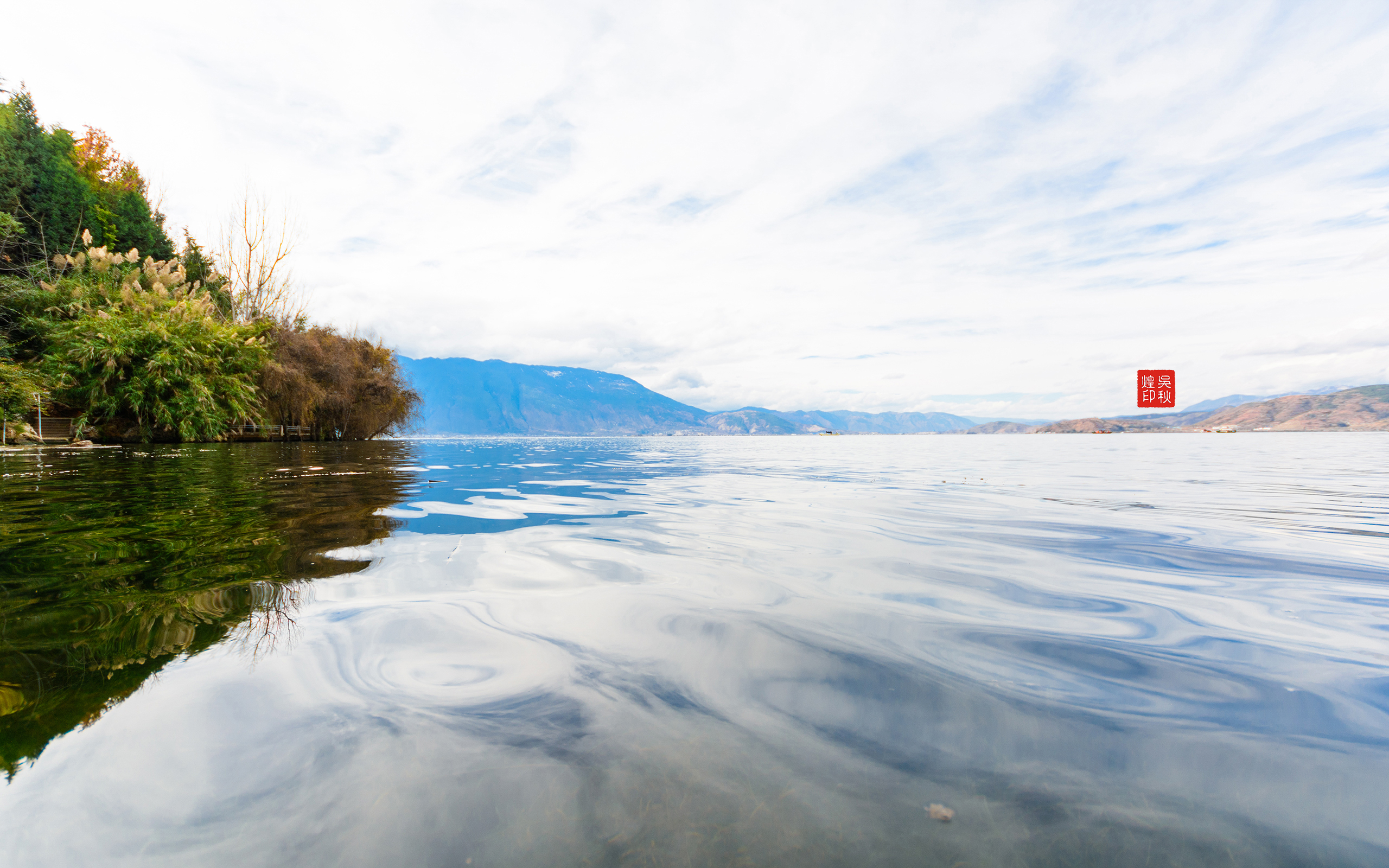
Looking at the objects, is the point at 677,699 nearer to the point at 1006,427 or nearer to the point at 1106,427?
the point at 1106,427

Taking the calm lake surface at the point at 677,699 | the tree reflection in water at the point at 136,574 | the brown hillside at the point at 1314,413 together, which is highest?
the brown hillside at the point at 1314,413

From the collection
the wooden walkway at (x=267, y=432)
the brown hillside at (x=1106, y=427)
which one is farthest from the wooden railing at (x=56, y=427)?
the brown hillside at (x=1106, y=427)

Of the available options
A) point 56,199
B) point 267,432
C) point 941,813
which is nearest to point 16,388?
point 267,432

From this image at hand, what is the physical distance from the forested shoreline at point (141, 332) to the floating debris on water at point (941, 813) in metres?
22.4

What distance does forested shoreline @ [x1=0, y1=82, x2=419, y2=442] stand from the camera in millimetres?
16453

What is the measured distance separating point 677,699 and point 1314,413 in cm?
18697

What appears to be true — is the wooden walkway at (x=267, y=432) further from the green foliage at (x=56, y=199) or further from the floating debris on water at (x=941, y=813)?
the floating debris on water at (x=941, y=813)

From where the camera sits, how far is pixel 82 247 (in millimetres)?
29828

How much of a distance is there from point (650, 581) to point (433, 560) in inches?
63.3

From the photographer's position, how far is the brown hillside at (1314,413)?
118 metres

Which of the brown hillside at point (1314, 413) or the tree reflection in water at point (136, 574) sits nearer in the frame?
the tree reflection in water at point (136, 574)

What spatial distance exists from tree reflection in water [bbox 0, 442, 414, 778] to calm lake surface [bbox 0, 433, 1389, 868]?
23mm

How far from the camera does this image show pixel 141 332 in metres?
16.5

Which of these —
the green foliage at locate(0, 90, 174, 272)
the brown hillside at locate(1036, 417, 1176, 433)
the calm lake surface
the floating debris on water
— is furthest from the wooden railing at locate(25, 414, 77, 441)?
the brown hillside at locate(1036, 417, 1176, 433)
